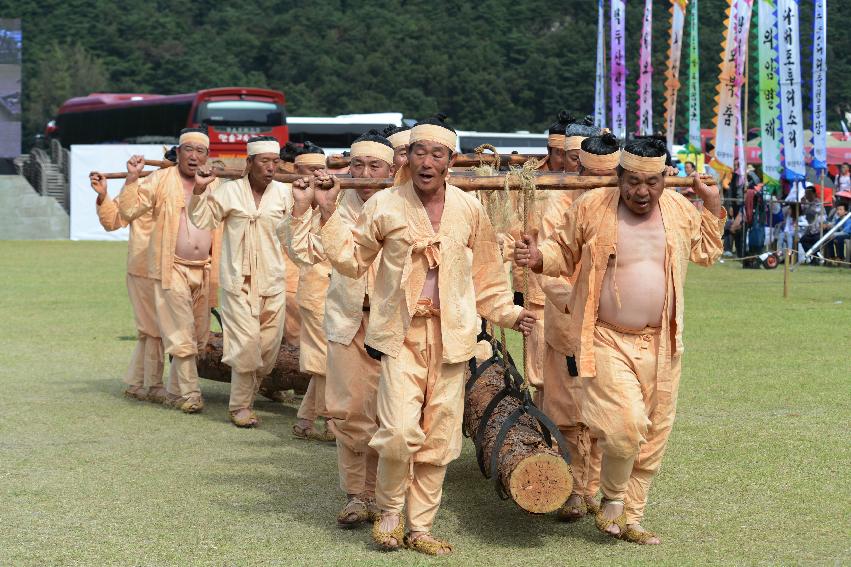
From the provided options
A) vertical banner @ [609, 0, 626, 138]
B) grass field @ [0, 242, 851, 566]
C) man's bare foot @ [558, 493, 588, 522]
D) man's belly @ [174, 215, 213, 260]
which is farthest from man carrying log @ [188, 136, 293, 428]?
vertical banner @ [609, 0, 626, 138]

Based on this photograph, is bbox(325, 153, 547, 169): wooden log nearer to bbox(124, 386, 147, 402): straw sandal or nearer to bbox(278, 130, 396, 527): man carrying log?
bbox(278, 130, 396, 527): man carrying log

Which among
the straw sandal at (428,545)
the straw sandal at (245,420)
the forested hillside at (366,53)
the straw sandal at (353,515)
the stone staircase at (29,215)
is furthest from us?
the forested hillside at (366,53)

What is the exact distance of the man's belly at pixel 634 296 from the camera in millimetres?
6090

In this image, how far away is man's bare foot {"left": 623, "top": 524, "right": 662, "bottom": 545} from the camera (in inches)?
235

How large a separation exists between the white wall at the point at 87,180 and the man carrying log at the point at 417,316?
93.6 feet

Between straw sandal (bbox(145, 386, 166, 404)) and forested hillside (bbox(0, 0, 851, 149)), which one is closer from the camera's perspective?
straw sandal (bbox(145, 386, 166, 404))

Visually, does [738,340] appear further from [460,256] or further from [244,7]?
[244,7]

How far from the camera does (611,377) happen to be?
5.98m

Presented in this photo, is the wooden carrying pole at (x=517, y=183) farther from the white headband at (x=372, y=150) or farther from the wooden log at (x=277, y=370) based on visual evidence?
the wooden log at (x=277, y=370)

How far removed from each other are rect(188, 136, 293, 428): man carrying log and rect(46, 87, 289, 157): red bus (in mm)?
21918

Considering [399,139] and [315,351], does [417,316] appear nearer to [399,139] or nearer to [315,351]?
[399,139]

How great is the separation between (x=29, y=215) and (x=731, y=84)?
2086cm

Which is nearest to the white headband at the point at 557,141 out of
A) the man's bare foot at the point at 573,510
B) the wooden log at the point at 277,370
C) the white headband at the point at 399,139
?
the white headband at the point at 399,139

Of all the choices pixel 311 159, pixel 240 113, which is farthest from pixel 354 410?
pixel 240 113
